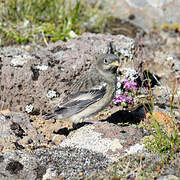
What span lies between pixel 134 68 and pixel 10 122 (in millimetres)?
3576

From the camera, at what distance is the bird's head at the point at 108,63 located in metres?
7.43

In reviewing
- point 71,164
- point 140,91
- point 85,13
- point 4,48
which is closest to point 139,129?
point 71,164

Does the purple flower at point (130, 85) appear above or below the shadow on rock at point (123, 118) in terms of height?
above

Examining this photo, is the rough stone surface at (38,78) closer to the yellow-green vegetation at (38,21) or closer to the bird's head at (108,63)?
the bird's head at (108,63)

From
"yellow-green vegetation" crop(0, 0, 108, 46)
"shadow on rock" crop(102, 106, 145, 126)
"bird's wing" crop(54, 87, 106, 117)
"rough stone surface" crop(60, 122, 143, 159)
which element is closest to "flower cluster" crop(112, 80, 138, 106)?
"shadow on rock" crop(102, 106, 145, 126)

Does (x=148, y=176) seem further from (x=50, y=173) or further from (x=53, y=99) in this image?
(x=53, y=99)

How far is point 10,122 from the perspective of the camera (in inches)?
275

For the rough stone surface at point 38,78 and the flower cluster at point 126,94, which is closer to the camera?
the rough stone surface at point 38,78

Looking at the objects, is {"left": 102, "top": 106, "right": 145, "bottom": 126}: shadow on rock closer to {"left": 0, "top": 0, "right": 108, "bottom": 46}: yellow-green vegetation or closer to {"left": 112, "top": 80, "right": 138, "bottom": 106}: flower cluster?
{"left": 112, "top": 80, "right": 138, "bottom": 106}: flower cluster

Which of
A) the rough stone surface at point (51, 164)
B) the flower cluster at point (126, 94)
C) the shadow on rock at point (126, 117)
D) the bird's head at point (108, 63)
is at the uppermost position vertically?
the bird's head at point (108, 63)

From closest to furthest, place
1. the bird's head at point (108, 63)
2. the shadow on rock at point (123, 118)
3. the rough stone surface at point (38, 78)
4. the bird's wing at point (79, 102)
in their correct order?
the bird's wing at point (79, 102)
the bird's head at point (108, 63)
the shadow on rock at point (123, 118)
the rough stone surface at point (38, 78)

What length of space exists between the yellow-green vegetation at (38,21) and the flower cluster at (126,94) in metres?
3.08

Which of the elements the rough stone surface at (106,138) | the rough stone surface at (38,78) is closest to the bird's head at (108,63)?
the rough stone surface at (38,78)

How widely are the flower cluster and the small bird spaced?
878 millimetres
